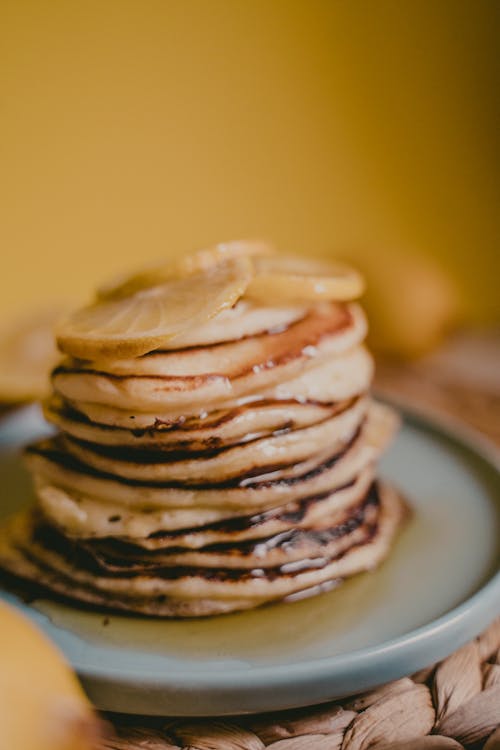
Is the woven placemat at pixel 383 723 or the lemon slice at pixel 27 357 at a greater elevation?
the lemon slice at pixel 27 357

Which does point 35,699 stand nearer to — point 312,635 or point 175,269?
point 312,635

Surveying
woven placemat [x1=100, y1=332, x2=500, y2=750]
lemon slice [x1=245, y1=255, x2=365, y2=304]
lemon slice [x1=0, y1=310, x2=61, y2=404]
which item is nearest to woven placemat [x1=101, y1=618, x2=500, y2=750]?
woven placemat [x1=100, y1=332, x2=500, y2=750]

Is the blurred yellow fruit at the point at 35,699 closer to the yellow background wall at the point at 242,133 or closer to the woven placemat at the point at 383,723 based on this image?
the woven placemat at the point at 383,723

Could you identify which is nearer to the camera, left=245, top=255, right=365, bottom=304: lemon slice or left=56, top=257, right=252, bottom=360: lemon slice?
left=56, top=257, right=252, bottom=360: lemon slice

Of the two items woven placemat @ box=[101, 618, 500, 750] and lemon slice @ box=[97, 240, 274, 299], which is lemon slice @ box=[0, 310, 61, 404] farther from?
woven placemat @ box=[101, 618, 500, 750]

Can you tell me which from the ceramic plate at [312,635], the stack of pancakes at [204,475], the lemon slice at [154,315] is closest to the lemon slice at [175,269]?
the lemon slice at [154,315]

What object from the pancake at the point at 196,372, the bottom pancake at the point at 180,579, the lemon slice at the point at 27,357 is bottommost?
the bottom pancake at the point at 180,579

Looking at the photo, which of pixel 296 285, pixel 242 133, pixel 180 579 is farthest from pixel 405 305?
pixel 180 579
